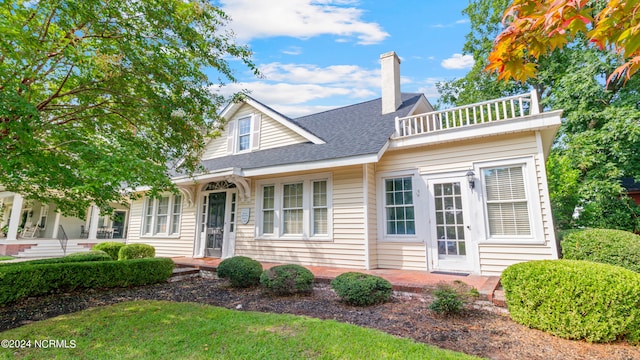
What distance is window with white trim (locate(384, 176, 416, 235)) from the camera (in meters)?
7.28

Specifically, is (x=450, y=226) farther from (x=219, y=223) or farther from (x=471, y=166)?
(x=219, y=223)

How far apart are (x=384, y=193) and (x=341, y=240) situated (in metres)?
1.67

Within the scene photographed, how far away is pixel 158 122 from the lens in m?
5.89

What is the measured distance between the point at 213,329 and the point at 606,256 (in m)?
6.82

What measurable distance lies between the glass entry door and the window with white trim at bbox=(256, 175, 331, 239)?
266cm

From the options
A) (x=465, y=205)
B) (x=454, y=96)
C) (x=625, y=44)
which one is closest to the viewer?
(x=625, y=44)

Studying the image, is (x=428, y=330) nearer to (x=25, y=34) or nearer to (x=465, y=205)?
(x=465, y=205)

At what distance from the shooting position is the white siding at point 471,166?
593 cm

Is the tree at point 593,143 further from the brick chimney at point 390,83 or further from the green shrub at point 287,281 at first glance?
the green shrub at point 287,281

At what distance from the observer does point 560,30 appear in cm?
189

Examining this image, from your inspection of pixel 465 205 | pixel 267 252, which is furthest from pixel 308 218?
pixel 465 205

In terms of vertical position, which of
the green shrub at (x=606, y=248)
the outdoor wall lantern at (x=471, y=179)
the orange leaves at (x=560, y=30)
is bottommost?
the green shrub at (x=606, y=248)

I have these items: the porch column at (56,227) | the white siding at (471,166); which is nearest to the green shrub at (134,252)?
the white siding at (471,166)

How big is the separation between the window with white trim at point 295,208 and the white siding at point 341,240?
21cm
